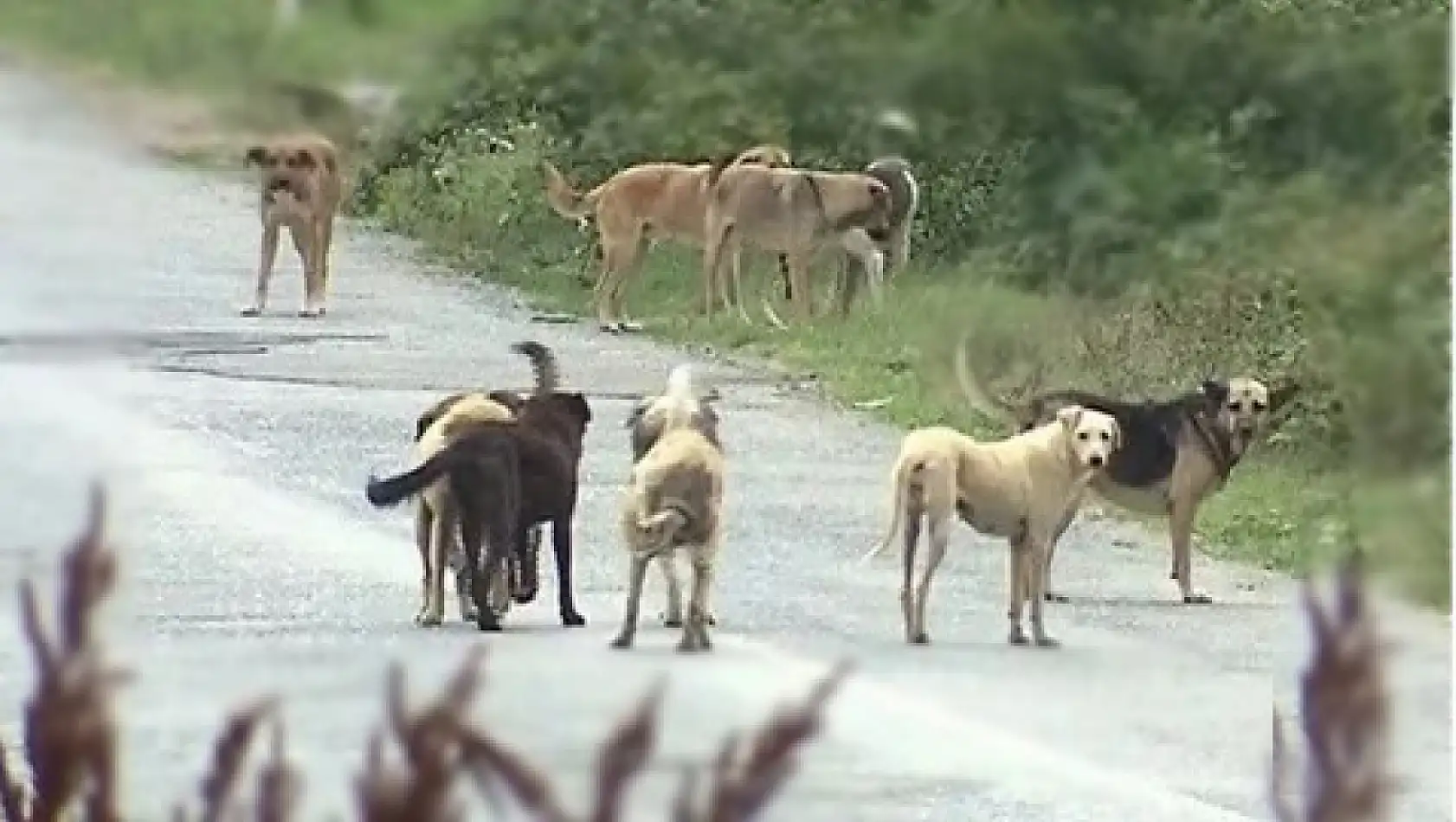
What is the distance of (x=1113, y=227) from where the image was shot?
1574mm

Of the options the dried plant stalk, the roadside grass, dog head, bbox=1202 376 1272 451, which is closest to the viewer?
the dried plant stalk

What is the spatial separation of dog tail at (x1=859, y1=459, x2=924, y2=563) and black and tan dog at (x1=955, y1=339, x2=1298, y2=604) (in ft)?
0.17

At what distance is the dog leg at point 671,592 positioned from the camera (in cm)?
167

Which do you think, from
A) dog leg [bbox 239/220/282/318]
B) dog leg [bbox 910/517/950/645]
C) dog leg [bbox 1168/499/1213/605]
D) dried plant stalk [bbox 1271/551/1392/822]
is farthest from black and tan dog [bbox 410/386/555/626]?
dried plant stalk [bbox 1271/551/1392/822]

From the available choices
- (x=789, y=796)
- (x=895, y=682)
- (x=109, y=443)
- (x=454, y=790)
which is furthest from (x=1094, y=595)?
(x=454, y=790)

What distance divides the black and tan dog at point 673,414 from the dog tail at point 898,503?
101mm

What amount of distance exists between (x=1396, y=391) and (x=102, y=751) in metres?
0.69

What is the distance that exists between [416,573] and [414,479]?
53mm

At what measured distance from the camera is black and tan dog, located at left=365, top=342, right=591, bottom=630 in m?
1.63

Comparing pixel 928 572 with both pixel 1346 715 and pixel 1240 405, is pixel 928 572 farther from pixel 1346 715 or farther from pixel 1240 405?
pixel 1346 715

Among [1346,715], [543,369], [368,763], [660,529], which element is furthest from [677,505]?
[1346,715]

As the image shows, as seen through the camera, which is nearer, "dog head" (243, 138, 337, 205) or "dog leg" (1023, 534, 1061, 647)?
"dog head" (243, 138, 337, 205)

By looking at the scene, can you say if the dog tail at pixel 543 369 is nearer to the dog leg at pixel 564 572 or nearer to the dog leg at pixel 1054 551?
the dog leg at pixel 564 572

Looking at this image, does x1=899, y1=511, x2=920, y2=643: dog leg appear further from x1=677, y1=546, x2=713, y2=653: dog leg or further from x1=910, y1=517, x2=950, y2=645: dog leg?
x1=677, y1=546, x2=713, y2=653: dog leg
